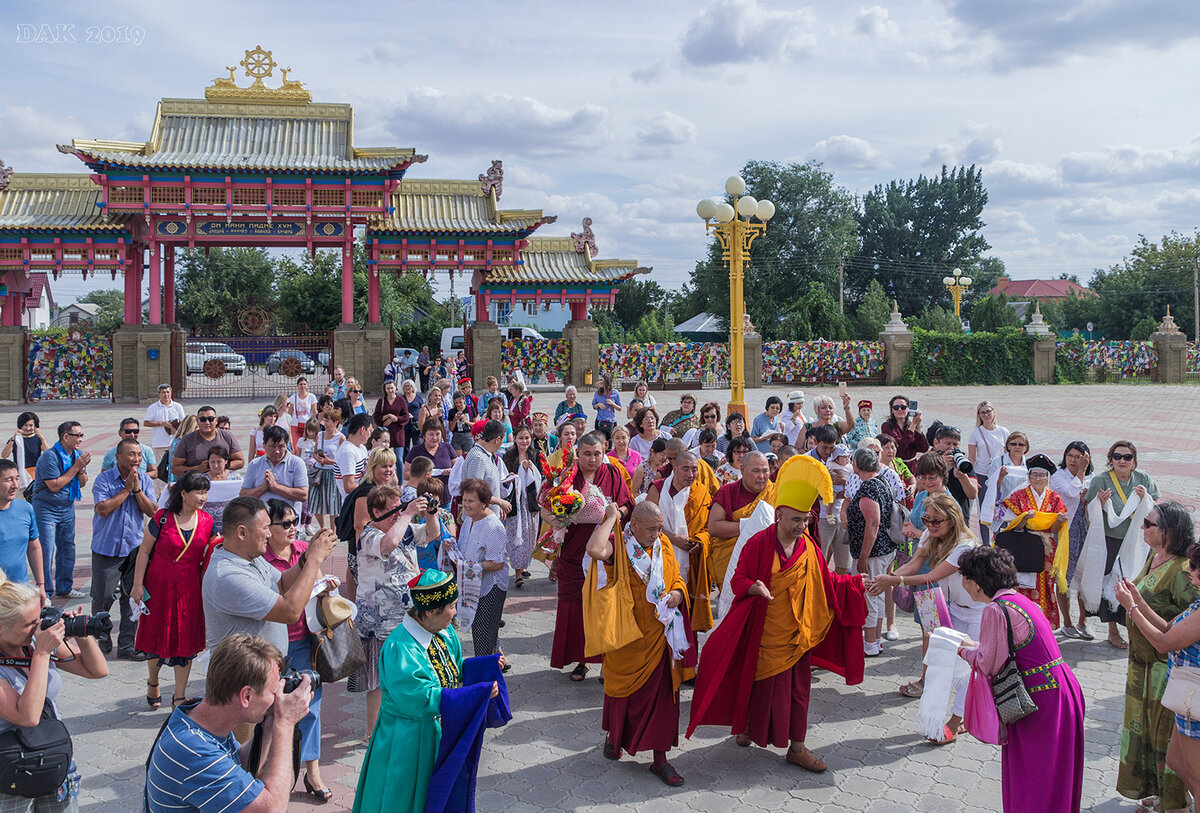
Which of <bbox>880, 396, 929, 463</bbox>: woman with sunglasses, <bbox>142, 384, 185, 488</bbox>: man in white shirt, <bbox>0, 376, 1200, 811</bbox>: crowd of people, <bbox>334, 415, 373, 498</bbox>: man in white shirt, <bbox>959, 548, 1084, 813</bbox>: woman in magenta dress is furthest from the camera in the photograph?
<bbox>142, 384, 185, 488</bbox>: man in white shirt

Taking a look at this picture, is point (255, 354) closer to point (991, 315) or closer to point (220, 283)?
point (220, 283)

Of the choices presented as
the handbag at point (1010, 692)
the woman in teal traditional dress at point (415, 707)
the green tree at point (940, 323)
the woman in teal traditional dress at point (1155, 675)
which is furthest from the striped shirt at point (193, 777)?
the green tree at point (940, 323)

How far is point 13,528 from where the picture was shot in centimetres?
601

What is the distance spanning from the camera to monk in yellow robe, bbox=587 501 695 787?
5246 millimetres

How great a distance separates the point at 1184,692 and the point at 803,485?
2.00m

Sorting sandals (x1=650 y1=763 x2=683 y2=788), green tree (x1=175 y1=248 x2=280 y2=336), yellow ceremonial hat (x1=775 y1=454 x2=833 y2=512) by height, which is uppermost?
green tree (x1=175 y1=248 x2=280 y2=336)

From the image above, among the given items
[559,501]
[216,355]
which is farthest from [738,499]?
[216,355]

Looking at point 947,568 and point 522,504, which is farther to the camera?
point 522,504

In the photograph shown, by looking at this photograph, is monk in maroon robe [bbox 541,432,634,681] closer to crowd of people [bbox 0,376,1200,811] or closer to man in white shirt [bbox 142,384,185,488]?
crowd of people [bbox 0,376,1200,811]

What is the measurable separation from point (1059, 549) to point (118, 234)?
26149 mm

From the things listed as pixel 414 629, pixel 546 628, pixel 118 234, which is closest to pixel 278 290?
pixel 118 234

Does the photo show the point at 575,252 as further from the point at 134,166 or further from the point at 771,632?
the point at 771,632

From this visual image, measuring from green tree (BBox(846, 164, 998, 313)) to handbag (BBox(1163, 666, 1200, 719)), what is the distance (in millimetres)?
59278

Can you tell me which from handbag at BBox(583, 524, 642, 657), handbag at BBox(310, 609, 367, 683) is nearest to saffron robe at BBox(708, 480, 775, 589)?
handbag at BBox(583, 524, 642, 657)
